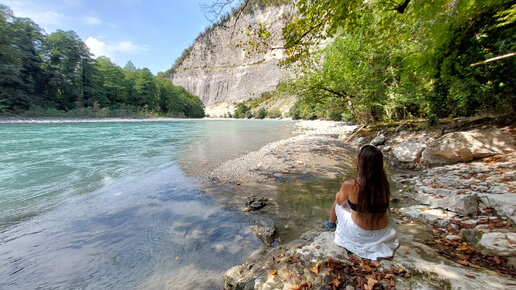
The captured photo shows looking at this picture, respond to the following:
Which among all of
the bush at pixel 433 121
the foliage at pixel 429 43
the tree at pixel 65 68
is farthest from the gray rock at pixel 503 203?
the tree at pixel 65 68

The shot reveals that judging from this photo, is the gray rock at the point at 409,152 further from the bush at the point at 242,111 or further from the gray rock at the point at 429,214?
the bush at the point at 242,111

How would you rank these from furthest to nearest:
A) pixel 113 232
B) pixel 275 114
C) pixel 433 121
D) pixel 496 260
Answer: pixel 275 114 < pixel 433 121 < pixel 113 232 < pixel 496 260

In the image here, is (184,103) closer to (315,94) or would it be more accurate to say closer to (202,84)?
(202,84)

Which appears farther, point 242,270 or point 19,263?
point 19,263

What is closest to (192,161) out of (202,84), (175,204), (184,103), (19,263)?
(175,204)

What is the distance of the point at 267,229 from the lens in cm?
365

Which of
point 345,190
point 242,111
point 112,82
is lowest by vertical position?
point 345,190

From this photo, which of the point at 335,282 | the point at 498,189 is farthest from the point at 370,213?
the point at 498,189

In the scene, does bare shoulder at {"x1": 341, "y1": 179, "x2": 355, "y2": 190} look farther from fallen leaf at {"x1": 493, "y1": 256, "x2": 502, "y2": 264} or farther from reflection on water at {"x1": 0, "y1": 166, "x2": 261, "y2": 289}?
reflection on water at {"x1": 0, "y1": 166, "x2": 261, "y2": 289}

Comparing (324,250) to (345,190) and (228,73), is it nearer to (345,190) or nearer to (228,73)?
(345,190)

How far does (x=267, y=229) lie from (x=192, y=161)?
21.6 ft

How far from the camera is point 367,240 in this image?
2.27 metres

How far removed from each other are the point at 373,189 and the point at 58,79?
5577cm

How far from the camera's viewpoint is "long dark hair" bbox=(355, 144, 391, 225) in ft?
7.47
